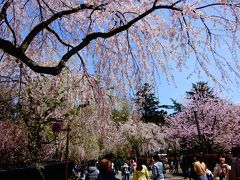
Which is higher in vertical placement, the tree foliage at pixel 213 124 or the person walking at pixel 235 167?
the tree foliage at pixel 213 124

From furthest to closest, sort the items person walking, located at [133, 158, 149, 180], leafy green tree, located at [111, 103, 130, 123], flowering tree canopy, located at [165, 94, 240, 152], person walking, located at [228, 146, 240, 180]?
flowering tree canopy, located at [165, 94, 240, 152] < leafy green tree, located at [111, 103, 130, 123] < person walking, located at [133, 158, 149, 180] < person walking, located at [228, 146, 240, 180]

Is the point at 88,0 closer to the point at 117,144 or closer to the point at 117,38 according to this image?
the point at 117,38

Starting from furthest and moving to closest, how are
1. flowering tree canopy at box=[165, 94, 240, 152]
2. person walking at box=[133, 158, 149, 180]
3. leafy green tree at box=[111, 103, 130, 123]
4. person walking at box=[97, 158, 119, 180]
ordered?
1. flowering tree canopy at box=[165, 94, 240, 152]
2. leafy green tree at box=[111, 103, 130, 123]
3. person walking at box=[133, 158, 149, 180]
4. person walking at box=[97, 158, 119, 180]

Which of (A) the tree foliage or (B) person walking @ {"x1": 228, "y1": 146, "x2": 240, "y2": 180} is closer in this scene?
(B) person walking @ {"x1": 228, "y1": 146, "x2": 240, "y2": 180}

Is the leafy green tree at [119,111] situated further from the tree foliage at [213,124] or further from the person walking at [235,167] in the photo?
the tree foliage at [213,124]

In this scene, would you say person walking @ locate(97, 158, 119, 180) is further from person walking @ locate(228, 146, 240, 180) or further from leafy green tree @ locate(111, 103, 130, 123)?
Result: leafy green tree @ locate(111, 103, 130, 123)

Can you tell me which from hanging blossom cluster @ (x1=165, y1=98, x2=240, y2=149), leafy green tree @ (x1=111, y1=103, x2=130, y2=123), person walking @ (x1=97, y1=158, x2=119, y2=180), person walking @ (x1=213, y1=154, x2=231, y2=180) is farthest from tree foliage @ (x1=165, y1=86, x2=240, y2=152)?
person walking @ (x1=97, y1=158, x2=119, y2=180)

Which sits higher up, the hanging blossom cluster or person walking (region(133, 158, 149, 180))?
the hanging blossom cluster

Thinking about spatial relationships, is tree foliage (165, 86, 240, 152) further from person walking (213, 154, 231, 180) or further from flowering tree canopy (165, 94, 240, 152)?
person walking (213, 154, 231, 180)

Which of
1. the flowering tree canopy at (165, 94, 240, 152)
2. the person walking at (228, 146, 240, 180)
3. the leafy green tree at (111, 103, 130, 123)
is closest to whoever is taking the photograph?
the person walking at (228, 146, 240, 180)

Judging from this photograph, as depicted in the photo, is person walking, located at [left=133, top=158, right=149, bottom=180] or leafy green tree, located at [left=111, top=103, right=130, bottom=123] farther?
leafy green tree, located at [left=111, top=103, right=130, bottom=123]

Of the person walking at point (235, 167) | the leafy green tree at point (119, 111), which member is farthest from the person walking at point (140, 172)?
the person walking at point (235, 167)

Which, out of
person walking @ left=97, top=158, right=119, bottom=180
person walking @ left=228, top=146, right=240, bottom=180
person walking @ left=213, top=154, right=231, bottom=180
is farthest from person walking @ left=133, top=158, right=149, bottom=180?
person walking @ left=97, top=158, right=119, bottom=180

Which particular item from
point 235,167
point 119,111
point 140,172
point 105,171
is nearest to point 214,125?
point 119,111
